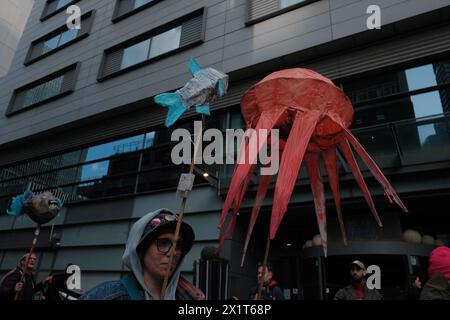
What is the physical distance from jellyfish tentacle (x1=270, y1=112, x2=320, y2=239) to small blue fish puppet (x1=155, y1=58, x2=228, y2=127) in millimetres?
962

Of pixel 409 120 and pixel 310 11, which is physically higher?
pixel 310 11

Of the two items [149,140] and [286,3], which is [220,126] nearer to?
[149,140]

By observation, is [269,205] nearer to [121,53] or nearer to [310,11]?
[310,11]

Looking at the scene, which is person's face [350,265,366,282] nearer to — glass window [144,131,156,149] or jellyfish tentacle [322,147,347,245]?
jellyfish tentacle [322,147,347,245]

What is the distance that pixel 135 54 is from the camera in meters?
14.2

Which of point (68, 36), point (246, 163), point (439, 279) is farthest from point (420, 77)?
point (68, 36)

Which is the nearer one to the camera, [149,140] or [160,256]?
[160,256]

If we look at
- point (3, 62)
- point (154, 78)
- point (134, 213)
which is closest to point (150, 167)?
point (134, 213)

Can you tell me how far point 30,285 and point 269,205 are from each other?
5.64 m

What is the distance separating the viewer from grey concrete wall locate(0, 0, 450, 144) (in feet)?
31.0

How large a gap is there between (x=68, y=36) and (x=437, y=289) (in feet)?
64.6

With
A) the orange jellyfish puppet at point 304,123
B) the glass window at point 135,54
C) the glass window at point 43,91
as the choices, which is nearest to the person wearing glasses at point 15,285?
the orange jellyfish puppet at point 304,123

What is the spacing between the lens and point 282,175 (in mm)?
3326

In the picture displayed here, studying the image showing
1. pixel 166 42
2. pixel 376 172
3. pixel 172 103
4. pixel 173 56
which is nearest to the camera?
pixel 172 103
